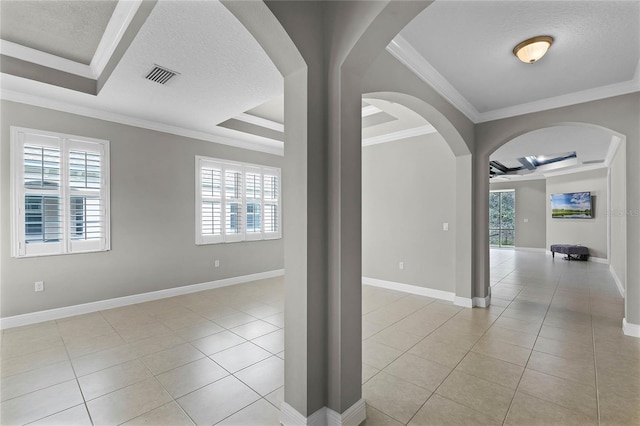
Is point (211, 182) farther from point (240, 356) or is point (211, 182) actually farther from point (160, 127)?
point (240, 356)

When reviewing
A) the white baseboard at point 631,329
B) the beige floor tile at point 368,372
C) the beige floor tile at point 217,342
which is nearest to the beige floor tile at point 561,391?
the beige floor tile at point 368,372

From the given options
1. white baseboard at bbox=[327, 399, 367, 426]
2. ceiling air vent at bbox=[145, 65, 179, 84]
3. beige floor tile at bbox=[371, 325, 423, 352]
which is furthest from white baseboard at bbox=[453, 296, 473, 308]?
ceiling air vent at bbox=[145, 65, 179, 84]

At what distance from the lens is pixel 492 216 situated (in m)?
12.5

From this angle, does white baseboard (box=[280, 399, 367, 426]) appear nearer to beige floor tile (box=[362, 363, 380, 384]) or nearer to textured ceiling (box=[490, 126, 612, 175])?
beige floor tile (box=[362, 363, 380, 384])

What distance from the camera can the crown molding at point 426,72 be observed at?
2.65 meters

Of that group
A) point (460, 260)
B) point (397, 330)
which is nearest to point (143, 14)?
point (397, 330)

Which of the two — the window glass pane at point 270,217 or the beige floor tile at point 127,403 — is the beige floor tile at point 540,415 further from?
the window glass pane at point 270,217

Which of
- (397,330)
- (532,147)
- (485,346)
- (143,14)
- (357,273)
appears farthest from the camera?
(532,147)

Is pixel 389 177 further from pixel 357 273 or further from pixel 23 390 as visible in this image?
pixel 23 390

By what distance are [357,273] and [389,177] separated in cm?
382

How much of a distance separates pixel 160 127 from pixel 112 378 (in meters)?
3.69

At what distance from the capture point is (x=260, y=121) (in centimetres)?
548

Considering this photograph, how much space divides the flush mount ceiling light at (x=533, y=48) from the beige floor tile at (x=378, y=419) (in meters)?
3.18

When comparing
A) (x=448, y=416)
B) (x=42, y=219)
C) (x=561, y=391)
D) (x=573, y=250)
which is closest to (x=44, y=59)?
(x=42, y=219)
